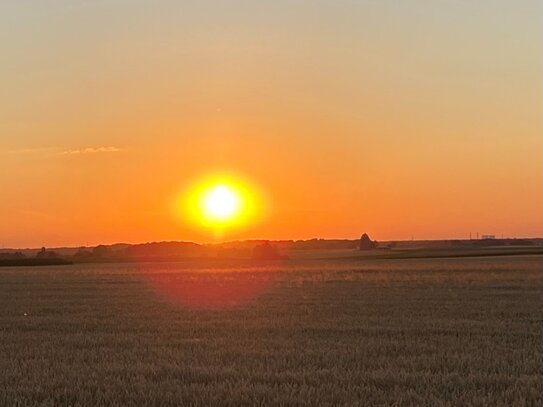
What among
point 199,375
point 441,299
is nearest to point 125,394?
point 199,375

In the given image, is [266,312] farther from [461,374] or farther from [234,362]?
[461,374]

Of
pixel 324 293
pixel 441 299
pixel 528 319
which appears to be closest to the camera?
pixel 528 319

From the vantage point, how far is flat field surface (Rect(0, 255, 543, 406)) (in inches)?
367

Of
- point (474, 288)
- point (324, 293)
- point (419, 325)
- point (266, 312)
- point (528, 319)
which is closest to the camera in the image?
point (419, 325)

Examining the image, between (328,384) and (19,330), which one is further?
(19,330)

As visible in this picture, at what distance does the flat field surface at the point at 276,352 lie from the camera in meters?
9.33

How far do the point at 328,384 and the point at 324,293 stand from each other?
19.2 m

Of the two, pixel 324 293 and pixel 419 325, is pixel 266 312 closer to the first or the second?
pixel 419 325

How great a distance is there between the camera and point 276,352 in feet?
42.3

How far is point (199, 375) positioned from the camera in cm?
1066

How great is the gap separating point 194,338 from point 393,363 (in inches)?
203

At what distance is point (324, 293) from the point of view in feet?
94.7

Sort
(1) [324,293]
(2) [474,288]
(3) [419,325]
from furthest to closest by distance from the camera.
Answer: (2) [474,288]
(1) [324,293]
(3) [419,325]

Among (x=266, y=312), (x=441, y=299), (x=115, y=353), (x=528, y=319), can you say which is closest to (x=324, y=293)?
(x=441, y=299)
